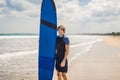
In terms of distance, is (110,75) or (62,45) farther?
(110,75)

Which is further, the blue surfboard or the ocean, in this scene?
the ocean

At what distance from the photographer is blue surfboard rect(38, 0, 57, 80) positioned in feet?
21.3

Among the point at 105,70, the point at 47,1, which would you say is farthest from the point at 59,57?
the point at 105,70

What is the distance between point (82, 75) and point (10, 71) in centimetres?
289

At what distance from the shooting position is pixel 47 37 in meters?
6.57

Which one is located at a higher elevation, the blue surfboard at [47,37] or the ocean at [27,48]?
the blue surfboard at [47,37]

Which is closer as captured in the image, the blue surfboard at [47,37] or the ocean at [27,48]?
the blue surfboard at [47,37]

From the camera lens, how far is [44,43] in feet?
21.7

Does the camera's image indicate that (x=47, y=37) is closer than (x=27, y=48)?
Yes

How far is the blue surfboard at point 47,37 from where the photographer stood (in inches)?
255

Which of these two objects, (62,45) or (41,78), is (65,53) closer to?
(62,45)

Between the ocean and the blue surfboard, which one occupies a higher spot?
the blue surfboard

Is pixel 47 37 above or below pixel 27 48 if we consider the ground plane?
above

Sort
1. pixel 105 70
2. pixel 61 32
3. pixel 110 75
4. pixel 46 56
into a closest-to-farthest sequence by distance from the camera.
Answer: pixel 61 32 < pixel 46 56 < pixel 110 75 < pixel 105 70
